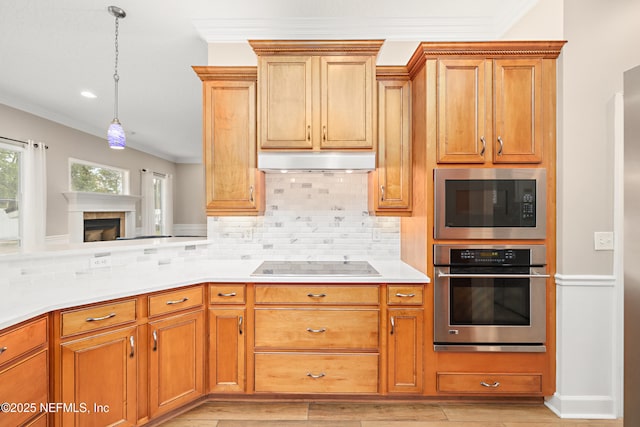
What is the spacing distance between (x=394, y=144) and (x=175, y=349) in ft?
6.79

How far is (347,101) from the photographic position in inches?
95.1

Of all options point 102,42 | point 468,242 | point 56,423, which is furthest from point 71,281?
point 468,242

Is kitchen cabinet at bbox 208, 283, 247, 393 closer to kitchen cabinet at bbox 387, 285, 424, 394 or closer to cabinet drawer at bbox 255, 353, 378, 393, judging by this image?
cabinet drawer at bbox 255, 353, 378, 393

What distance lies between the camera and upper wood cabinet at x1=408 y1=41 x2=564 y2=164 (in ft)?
6.94

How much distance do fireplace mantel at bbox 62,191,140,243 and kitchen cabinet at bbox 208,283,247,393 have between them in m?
4.38

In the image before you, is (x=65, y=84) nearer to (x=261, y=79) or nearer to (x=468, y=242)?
(x=261, y=79)

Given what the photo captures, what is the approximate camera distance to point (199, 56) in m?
3.18

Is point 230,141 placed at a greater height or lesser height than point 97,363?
greater

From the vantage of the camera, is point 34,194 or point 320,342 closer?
point 320,342

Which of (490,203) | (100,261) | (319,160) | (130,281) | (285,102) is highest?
(285,102)

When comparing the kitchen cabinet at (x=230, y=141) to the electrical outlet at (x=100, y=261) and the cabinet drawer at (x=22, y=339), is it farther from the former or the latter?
the cabinet drawer at (x=22, y=339)

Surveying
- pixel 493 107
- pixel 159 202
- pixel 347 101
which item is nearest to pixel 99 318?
pixel 347 101

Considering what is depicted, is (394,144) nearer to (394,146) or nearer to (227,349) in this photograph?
(394,146)

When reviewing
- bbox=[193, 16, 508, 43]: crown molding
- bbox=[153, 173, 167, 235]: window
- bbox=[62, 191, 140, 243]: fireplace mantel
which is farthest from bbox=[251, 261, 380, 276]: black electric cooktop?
bbox=[153, 173, 167, 235]: window
